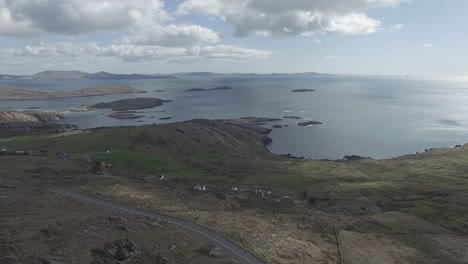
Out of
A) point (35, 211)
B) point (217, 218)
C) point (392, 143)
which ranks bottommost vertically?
point (392, 143)

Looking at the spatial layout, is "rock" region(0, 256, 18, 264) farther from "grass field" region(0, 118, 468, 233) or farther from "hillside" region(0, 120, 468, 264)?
"grass field" region(0, 118, 468, 233)

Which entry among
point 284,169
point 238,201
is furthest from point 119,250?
point 284,169

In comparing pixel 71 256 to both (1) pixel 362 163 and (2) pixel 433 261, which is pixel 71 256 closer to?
(2) pixel 433 261

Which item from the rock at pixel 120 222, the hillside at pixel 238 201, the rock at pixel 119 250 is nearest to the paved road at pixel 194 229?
the hillside at pixel 238 201

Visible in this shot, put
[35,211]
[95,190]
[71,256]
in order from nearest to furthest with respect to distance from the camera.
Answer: [71,256] → [35,211] → [95,190]

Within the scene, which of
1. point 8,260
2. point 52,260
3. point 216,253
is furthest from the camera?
point 216,253

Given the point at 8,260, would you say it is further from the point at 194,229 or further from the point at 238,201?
the point at 238,201

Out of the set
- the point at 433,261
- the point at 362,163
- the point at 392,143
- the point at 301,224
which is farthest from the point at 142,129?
the point at 392,143
